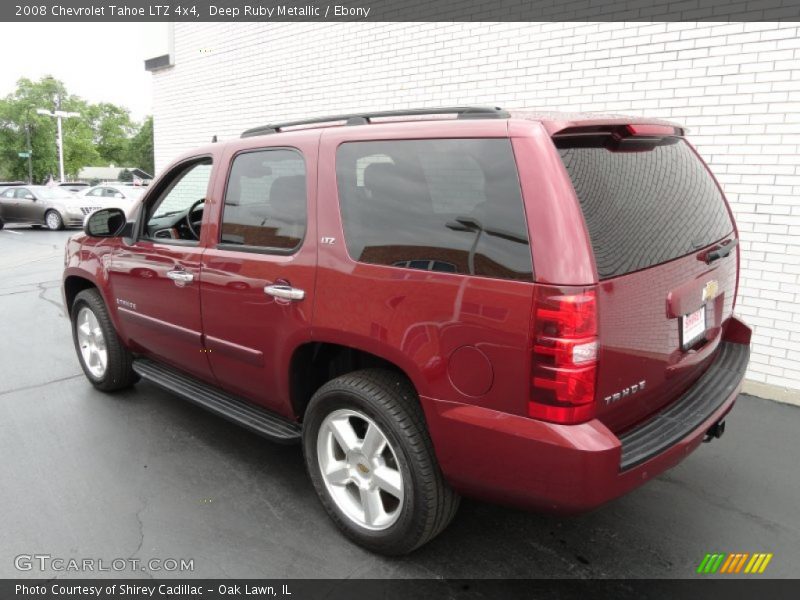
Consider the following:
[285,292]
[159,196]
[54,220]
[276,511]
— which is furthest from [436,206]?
[54,220]

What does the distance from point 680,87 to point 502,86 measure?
1.75 m

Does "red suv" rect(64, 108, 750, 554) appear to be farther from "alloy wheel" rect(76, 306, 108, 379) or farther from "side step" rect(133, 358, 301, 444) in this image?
"alloy wheel" rect(76, 306, 108, 379)

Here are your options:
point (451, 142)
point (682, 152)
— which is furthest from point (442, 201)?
point (682, 152)

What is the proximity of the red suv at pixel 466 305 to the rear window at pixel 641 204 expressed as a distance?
12mm

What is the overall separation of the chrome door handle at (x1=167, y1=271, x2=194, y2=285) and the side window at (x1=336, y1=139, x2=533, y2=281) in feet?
3.98

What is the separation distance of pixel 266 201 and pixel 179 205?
1.59 m

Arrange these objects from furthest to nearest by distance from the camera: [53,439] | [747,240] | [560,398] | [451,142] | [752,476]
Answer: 1. [747,240]
2. [53,439]
3. [752,476]
4. [451,142]
5. [560,398]

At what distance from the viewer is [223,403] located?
3.37 metres

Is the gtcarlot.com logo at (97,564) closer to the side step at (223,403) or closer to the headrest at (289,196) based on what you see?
the side step at (223,403)

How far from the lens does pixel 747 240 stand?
448cm

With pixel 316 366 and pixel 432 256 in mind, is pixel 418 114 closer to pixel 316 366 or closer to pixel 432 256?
pixel 432 256

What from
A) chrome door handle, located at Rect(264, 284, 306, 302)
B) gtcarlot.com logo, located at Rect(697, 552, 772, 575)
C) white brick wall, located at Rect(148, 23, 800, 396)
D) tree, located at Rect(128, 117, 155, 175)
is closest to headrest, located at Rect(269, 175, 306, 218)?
chrome door handle, located at Rect(264, 284, 306, 302)

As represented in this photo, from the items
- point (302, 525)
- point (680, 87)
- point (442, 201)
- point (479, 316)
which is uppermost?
point (680, 87)

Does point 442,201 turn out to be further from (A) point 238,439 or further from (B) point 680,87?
(B) point 680,87
